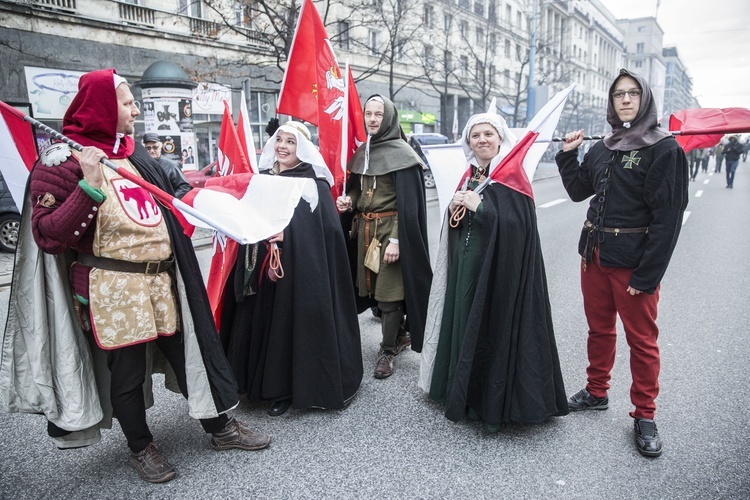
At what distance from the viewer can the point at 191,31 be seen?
17.9 m

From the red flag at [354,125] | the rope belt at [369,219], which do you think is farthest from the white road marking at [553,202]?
the rope belt at [369,219]

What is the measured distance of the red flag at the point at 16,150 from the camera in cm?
237

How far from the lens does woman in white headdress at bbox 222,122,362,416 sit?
3.23 metres

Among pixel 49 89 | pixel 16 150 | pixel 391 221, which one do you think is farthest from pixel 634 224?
pixel 49 89

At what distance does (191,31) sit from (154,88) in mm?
7404

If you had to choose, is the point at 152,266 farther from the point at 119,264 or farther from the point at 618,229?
the point at 618,229

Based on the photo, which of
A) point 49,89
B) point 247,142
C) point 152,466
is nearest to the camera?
point 152,466

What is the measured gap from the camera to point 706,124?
9.61ft

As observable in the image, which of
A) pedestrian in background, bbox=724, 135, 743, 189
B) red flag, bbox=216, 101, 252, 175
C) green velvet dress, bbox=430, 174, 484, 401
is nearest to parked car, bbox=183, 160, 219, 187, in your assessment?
red flag, bbox=216, 101, 252, 175

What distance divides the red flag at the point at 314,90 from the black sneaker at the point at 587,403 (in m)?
2.16

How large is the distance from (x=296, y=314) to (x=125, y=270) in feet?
3.56

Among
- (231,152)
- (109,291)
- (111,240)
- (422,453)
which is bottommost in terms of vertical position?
(422,453)

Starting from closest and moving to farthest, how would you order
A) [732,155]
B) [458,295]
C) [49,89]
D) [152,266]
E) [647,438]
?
1. [152,266]
2. [647,438]
3. [458,295]
4. [49,89]
5. [732,155]

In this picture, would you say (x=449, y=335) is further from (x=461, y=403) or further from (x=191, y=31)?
(x=191, y=31)
